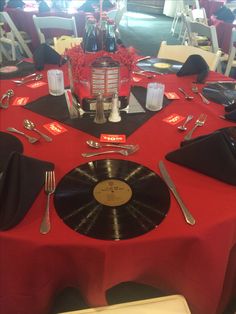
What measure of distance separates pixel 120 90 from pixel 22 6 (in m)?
2.73

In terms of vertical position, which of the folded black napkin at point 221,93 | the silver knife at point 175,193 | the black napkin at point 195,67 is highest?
the black napkin at point 195,67

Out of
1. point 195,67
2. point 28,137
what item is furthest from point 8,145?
point 195,67

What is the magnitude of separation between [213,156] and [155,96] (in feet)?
1.29

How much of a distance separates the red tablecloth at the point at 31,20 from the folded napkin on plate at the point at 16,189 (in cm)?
244

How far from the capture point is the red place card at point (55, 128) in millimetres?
882

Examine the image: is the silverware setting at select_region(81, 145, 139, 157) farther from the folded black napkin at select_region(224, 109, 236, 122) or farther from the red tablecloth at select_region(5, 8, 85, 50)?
the red tablecloth at select_region(5, 8, 85, 50)

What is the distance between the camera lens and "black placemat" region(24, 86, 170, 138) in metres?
0.91

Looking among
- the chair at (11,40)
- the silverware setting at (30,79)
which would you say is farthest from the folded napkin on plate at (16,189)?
the chair at (11,40)

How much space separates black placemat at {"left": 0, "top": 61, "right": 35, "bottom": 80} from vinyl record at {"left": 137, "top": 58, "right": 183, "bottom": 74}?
1.96ft

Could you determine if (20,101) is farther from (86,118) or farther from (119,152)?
(119,152)

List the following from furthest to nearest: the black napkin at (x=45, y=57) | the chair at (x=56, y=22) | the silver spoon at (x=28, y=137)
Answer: the chair at (x=56, y=22) → the black napkin at (x=45, y=57) → the silver spoon at (x=28, y=137)

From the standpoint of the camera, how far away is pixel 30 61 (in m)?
1.48

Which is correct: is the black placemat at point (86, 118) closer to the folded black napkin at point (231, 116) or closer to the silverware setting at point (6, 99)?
the silverware setting at point (6, 99)

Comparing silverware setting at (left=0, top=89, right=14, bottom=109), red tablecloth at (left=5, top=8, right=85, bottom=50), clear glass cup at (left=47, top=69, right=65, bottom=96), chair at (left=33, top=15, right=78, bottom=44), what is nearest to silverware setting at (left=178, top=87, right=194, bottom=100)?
clear glass cup at (left=47, top=69, right=65, bottom=96)
